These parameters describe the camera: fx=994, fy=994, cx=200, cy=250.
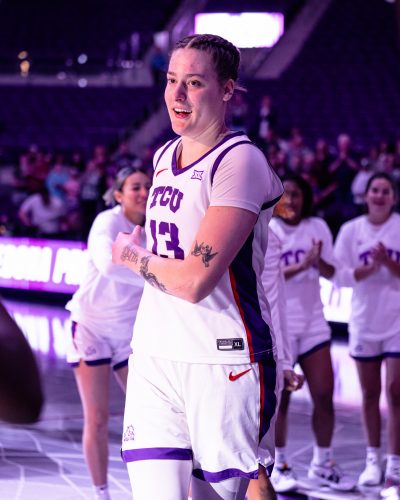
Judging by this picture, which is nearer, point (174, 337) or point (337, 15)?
point (174, 337)

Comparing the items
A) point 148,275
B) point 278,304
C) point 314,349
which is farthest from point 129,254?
point 314,349

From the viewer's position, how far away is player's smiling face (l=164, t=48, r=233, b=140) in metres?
3.34

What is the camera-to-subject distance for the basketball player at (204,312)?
321 centimetres

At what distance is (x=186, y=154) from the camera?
11.2 feet

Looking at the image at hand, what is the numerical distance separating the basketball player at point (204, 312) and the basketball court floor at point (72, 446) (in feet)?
7.06

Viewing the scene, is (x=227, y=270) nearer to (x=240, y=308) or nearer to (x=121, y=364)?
(x=240, y=308)

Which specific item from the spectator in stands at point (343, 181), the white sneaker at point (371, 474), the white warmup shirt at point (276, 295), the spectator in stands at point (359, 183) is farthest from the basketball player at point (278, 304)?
the spectator in stands at point (343, 181)

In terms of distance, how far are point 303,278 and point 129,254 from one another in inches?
123

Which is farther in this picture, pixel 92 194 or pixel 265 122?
pixel 265 122

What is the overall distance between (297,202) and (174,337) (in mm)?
3310

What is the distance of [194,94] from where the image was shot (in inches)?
132

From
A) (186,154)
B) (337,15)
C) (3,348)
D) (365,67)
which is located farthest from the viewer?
(337,15)

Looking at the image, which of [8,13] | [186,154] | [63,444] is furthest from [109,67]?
[186,154]

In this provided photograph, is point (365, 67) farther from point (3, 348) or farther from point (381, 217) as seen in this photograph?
point (3, 348)
